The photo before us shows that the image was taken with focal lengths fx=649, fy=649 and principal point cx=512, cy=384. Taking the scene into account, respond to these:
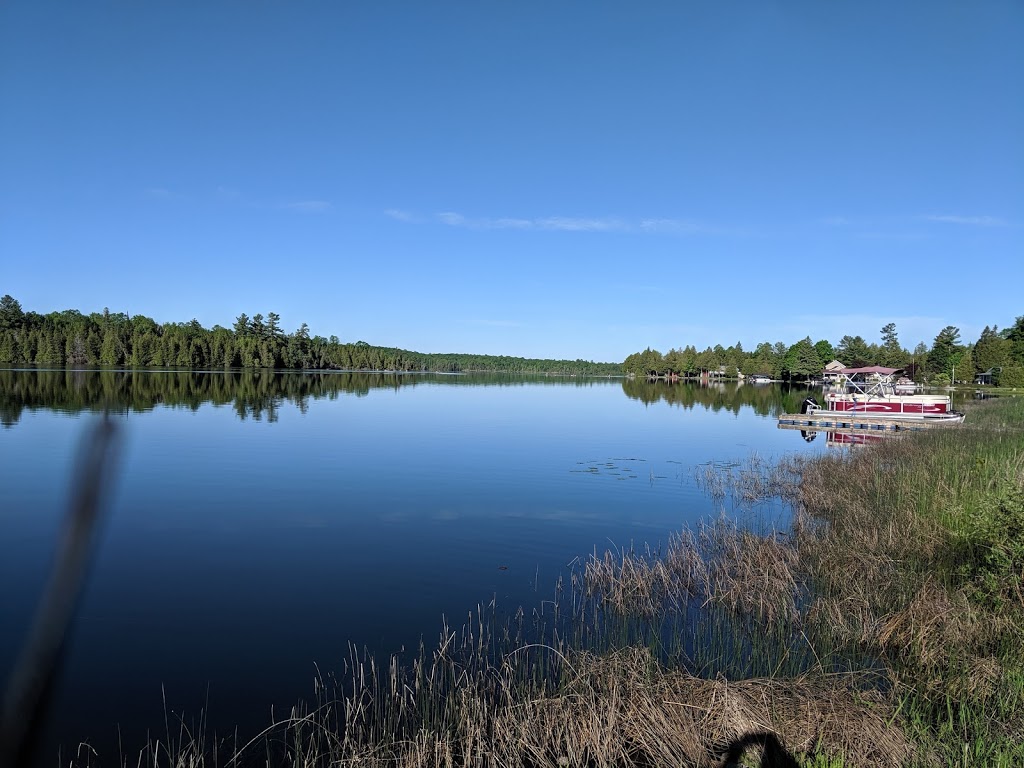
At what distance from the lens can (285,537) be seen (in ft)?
55.7

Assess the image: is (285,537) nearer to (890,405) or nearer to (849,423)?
(849,423)

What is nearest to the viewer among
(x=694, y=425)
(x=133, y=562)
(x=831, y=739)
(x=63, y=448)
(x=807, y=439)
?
(x=831, y=739)

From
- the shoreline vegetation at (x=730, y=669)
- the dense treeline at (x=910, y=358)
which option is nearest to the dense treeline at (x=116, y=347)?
the dense treeline at (x=910, y=358)

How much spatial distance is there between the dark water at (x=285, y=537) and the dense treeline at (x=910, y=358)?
287ft

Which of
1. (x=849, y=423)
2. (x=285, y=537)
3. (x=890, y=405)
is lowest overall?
(x=285, y=537)

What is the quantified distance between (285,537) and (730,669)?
11.8 metres

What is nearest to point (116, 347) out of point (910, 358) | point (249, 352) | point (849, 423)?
point (249, 352)

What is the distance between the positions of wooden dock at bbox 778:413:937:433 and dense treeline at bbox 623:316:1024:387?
2282 inches

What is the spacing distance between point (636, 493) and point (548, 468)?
18.9 feet

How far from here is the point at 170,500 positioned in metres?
20.6

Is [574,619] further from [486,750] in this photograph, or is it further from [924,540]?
[924,540]

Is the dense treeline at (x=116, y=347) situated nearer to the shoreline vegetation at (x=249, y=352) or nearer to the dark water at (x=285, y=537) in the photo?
the shoreline vegetation at (x=249, y=352)

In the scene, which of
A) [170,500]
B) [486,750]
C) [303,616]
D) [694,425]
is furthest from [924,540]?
[694,425]

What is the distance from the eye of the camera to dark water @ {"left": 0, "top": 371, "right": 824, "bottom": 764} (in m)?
9.44
